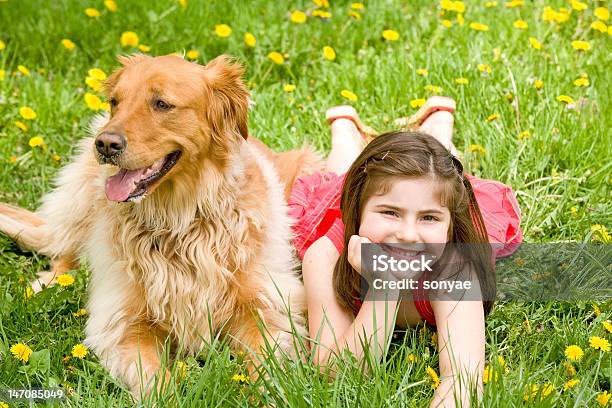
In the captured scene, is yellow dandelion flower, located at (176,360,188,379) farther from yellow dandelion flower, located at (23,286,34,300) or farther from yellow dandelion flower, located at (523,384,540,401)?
yellow dandelion flower, located at (523,384,540,401)

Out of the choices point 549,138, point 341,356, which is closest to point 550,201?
point 549,138

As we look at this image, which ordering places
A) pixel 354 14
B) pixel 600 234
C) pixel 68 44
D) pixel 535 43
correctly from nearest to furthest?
pixel 600 234, pixel 535 43, pixel 68 44, pixel 354 14

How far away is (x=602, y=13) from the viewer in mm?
5207

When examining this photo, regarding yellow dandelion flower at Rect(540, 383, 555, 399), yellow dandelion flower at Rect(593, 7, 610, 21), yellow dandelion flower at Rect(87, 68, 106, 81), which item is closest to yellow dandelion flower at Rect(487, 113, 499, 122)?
yellow dandelion flower at Rect(593, 7, 610, 21)

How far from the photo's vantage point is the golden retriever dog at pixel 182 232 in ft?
9.88

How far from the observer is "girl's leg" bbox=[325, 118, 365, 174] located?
4242 mm

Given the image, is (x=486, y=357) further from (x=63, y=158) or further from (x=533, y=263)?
(x=63, y=158)

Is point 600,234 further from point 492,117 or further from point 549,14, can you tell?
point 549,14

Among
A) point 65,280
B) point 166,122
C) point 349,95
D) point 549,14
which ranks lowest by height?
point 65,280

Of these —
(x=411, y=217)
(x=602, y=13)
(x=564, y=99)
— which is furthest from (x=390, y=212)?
(x=602, y=13)

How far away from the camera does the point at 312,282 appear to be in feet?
10.9

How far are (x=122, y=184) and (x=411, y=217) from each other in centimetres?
105

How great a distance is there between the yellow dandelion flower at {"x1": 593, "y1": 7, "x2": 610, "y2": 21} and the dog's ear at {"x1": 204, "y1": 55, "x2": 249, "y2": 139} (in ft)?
9.48

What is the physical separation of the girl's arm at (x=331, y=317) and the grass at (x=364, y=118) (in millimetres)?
112
